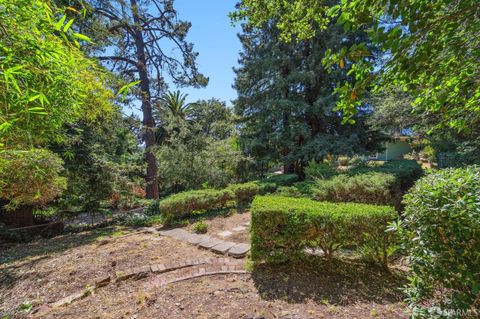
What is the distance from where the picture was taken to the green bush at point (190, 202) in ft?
19.4

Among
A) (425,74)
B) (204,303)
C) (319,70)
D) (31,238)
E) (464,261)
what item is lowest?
(31,238)

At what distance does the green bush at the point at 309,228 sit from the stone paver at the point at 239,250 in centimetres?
59

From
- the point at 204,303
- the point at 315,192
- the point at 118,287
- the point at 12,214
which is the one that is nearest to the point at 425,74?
the point at 204,303

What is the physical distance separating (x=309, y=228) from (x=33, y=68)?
10.5 feet

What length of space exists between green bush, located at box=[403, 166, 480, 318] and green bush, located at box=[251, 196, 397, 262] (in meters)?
0.92

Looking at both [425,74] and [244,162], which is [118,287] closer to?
[425,74]

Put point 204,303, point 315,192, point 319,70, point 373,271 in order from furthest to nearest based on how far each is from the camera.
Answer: point 319,70, point 315,192, point 373,271, point 204,303

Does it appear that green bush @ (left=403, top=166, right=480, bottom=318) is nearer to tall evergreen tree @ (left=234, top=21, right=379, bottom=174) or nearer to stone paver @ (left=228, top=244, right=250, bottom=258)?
stone paver @ (left=228, top=244, right=250, bottom=258)

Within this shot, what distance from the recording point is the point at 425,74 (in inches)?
63.2

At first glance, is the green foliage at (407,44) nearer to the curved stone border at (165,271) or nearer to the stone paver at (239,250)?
the curved stone border at (165,271)

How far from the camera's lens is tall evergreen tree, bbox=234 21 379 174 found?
9992 millimetres

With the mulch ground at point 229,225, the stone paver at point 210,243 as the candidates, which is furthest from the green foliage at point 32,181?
the mulch ground at point 229,225

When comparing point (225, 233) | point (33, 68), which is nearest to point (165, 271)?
point (225, 233)

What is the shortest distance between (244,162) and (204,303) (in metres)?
8.24
